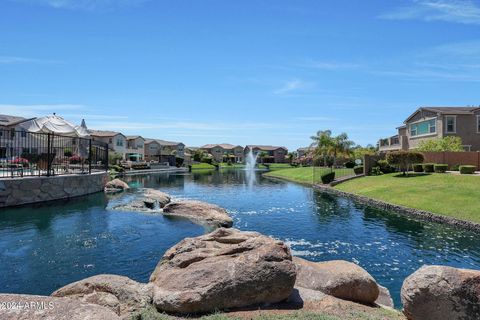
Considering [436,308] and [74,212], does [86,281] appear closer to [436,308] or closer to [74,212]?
[436,308]

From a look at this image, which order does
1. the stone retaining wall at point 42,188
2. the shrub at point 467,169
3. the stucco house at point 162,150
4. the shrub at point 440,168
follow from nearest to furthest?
1. the stone retaining wall at point 42,188
2. the shrub at point 467,169
3. the shrub at point 440,168
4. the stucco house at point 162,150

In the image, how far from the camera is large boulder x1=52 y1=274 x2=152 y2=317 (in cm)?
789

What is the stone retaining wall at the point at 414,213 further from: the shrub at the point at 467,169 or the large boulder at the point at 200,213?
the large boulder at the point at 200,213

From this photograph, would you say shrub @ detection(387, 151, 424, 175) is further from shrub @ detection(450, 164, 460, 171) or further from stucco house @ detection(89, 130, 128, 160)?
stucco house @ detection(89, 130, 128, 160)

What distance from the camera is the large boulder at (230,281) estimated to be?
8258mm

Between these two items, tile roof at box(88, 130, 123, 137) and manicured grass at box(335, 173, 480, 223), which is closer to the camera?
manicured grass at box(335, 173, 480, 223)

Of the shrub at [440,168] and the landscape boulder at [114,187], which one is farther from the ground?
the shrub at [440,168]

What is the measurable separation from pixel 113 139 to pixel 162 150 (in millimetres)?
32405

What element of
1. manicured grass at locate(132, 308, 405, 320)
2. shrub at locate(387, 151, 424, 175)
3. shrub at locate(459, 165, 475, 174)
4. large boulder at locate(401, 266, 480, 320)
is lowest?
manicured grass at locate(132, 308, 405, 320)

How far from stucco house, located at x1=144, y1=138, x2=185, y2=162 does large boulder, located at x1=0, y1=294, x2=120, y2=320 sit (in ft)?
344

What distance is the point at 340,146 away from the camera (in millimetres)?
72500

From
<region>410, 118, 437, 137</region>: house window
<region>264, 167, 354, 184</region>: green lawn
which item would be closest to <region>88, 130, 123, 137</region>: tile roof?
<region>264, 167, 354, 184</region>: green lawn

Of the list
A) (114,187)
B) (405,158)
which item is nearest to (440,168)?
(405,158)

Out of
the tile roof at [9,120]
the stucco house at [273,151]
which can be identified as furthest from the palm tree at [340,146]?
the stucco house at [273,151]
